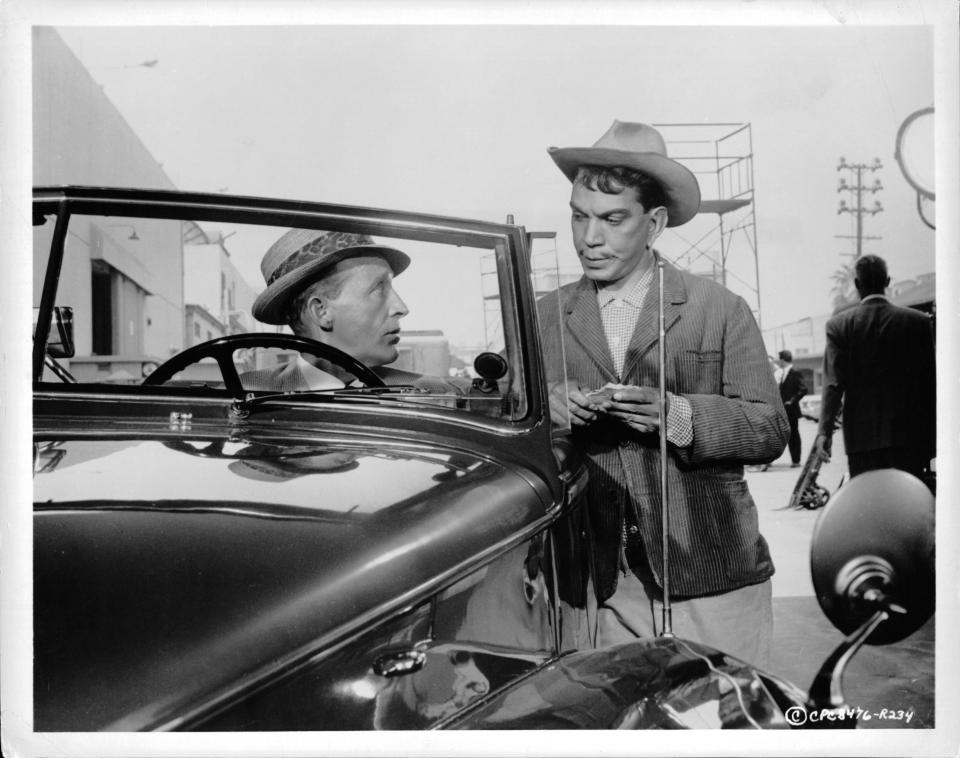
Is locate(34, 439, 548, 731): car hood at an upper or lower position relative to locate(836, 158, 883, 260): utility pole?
lower

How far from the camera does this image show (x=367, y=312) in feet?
5.43

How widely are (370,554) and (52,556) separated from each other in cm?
45

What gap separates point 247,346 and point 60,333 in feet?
1.23

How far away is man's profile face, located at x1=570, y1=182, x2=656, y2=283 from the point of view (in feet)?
5.83

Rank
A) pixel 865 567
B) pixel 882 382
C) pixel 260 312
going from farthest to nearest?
pixel 882 382 < pixel 260 312 < pixel 865 567

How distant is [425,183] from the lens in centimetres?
174

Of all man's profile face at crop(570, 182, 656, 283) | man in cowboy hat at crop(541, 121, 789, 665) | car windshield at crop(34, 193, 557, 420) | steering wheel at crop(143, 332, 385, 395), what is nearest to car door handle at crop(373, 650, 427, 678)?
car windshield at crop(34, 193, 557, 420)

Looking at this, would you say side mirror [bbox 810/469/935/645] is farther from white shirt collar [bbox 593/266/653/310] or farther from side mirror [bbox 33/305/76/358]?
side mirror [bbox 33/305/76/358]

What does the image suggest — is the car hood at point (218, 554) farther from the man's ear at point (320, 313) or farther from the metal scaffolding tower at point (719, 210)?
the metal scaffolding tower at point (719, 210)

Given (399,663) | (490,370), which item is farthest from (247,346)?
(399,663)

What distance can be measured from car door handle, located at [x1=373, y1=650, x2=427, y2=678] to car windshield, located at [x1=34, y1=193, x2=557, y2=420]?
0.52m

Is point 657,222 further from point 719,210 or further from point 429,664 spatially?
point 429,664

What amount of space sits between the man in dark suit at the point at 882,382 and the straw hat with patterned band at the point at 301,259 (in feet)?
3.31

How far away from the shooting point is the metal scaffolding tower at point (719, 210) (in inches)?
69.6
